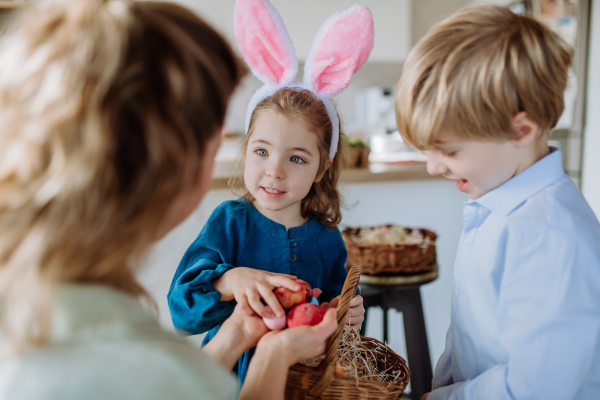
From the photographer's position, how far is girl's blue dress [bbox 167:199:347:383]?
0.95m

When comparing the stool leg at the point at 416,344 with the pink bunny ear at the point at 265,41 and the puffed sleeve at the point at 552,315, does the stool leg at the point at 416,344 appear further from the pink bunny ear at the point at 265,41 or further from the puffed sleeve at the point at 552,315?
the pink bunny ear at the point at 265,41

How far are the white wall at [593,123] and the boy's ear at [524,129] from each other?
203cm

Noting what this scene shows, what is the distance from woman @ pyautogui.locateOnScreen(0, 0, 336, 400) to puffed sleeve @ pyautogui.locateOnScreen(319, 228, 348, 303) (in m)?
0.62

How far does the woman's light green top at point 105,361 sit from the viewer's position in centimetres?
45

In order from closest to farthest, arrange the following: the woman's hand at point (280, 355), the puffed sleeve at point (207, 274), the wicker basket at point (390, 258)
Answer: the woman's hand at point (280, 355)
the puffed sleeve at point (207, 274)
the wicker basket at point (390, 258)

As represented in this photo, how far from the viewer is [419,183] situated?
2.51 meters

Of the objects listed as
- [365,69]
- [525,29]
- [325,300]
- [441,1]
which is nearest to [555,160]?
[525,29]

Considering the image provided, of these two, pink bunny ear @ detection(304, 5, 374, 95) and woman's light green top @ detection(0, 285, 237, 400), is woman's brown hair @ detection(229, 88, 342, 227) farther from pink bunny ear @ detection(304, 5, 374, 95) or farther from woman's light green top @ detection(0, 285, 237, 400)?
woman's light green top @ detection(0, 285, 237, 400)

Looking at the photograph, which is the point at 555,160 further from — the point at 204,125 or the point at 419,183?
the point at 419,183

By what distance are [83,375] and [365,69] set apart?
140 inches

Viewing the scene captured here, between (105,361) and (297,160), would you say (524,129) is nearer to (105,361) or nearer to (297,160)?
(297,160)

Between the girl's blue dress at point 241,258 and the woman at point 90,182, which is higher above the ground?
the woman at point 90,182

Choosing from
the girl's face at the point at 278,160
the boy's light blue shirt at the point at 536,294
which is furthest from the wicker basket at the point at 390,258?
the boy's light blue shirt at the point at 536,294

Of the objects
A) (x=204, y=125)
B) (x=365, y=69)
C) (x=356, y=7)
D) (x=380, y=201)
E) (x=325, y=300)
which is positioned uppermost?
(x=356, y=7)
